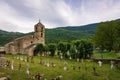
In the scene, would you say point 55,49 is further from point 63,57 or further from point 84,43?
point 84,43

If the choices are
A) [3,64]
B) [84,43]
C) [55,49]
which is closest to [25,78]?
[3,64]

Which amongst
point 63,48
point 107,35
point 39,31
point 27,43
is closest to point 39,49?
point 27,43

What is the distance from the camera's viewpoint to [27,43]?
4988 inches

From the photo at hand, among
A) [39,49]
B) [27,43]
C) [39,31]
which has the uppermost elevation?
[39,31]

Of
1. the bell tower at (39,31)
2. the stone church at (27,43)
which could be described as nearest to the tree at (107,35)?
the bell tower at (39,31)

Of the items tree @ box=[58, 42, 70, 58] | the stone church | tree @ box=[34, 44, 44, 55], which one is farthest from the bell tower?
tree @ box=[58, 42, 70, 58]

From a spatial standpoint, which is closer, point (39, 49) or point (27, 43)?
point (39, 49)

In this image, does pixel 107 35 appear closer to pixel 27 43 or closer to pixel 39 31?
pixel 39 31

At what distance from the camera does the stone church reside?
122 meters

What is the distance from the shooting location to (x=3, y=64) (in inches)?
2490

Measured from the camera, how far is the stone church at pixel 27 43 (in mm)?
122125

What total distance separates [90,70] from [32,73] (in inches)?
552

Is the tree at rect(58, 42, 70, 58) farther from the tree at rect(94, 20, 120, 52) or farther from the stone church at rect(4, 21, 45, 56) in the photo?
the stone church at rect(4, 21, 45, 56)

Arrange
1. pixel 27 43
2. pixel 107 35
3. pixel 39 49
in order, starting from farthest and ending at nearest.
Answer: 1. pixel 27 43
2. pixel 39 49
3. pixel 107 35
